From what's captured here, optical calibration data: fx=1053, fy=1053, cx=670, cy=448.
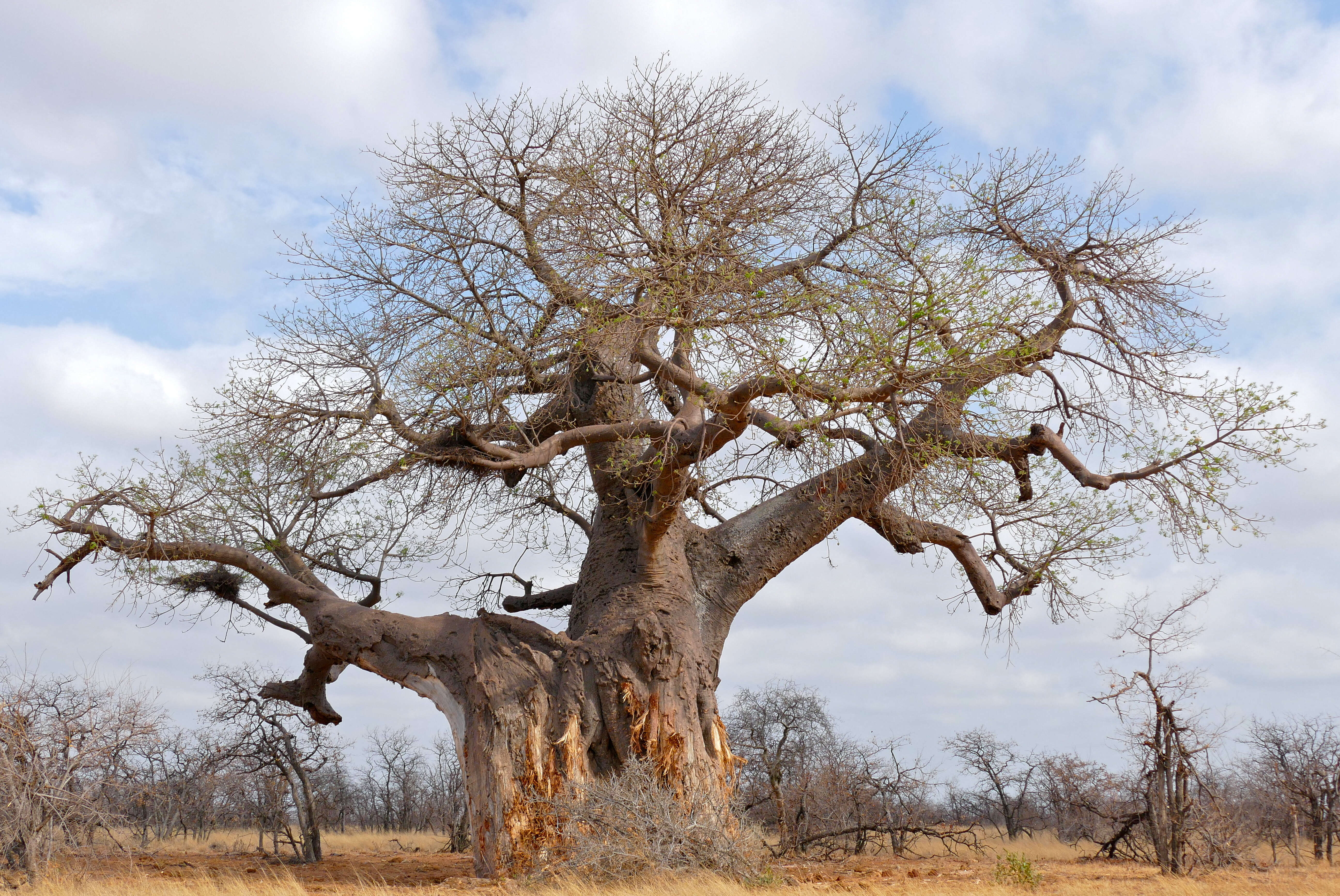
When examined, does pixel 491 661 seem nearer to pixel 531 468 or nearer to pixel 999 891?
pixel 531 468

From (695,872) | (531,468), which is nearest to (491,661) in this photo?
(531,468)

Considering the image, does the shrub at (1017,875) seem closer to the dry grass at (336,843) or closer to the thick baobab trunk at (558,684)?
the thick baobab trunk at (558,684)

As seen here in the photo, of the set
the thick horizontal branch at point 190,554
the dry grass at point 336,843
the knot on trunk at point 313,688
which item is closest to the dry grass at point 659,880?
the knot on trunk at point 313,688

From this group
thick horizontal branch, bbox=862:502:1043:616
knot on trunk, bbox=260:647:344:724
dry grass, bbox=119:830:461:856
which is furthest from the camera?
dry grass, bbox=119:830:461:856

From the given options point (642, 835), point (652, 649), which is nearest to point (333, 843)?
point (652, 649)

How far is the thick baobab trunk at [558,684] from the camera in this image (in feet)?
30.2

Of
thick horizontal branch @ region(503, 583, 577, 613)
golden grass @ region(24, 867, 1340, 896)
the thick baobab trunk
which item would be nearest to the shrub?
golden grass @ region(24, 867, 1340, 896)

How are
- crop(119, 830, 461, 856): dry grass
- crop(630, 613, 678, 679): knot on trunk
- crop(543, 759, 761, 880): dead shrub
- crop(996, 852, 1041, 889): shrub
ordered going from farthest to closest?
crop(119, 830, 461, 856): dry grass, crop(630, 613, 678, 679): knot on trunk, crop(996, 852, 1041, 889): shrub, crop(543, 759, 761, 880): dead shrub

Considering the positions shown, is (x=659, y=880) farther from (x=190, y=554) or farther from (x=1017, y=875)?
(x=190, y=554)

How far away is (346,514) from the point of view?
12.7 meters

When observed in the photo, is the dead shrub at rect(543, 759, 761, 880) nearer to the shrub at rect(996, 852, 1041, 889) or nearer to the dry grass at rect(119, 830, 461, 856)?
the shrub at rect(996, 852, 1041, 889)

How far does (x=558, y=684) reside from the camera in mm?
9656

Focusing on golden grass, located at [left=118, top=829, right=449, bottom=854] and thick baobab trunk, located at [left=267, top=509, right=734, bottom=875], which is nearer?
thick baobab trunk, located at [left=267, top=509, right=734, bottom=875]

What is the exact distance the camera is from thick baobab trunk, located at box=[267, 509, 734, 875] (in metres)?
9.20
